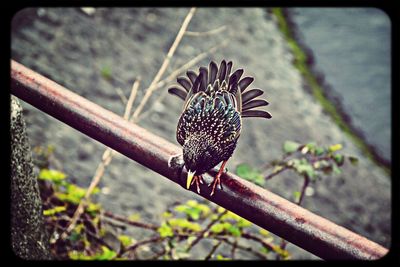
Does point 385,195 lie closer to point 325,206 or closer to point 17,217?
point 325,206

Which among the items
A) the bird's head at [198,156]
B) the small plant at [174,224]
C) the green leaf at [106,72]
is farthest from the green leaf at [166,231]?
the green leaf at [106,72]

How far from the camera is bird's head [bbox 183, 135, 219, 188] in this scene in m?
1.29

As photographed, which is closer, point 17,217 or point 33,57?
point 17,217

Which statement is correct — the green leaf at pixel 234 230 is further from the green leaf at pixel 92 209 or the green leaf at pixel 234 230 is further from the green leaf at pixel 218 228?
the green leaf at pixel 92 209

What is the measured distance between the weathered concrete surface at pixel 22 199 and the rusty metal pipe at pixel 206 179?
14 centimetres

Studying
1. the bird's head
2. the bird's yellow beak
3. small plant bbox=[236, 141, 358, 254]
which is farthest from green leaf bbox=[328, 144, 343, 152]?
the bird's yellow beak

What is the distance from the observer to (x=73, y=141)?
293 cm

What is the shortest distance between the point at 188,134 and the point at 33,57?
83.2 inches

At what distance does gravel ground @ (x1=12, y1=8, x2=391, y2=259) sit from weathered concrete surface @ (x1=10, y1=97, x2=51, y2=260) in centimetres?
100

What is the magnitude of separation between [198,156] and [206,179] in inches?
3.0

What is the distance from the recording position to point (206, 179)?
129 cm

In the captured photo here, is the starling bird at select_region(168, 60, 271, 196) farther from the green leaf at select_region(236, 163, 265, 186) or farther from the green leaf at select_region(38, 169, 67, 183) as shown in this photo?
the green leaf at select_region(38, 169, 67, 183)
